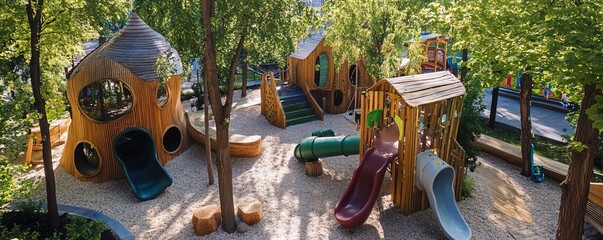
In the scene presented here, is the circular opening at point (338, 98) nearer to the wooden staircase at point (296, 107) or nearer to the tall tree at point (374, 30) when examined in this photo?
the wooden staircase at point (296, 107)

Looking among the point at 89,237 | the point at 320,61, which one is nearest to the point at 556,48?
the point at 89,237

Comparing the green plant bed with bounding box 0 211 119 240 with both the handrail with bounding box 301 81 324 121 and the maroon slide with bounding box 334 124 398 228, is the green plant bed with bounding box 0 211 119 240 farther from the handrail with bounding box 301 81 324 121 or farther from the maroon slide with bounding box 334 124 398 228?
the handrail with bounding box 301 81 324 121

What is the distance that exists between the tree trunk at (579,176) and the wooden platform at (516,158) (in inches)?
185

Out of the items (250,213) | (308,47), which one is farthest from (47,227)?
(308,47)

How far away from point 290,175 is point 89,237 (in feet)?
16.4

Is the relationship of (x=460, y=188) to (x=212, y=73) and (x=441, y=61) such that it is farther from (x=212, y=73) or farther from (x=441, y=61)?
(x=441, y=61)

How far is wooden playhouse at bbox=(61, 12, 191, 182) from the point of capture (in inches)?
406

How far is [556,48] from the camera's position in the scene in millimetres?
5051

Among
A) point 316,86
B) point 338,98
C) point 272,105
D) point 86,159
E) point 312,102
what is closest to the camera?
point 86,159

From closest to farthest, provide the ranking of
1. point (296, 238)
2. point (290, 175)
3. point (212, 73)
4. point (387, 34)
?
1. point (212, 73)
2. point (296, 238)
3. point (290, 175)
4. point (387, 34)

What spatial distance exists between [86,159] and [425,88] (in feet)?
30.3

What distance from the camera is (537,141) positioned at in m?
14.5

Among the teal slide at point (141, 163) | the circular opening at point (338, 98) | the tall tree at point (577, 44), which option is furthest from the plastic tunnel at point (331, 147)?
the circular opening at point (338, 98)

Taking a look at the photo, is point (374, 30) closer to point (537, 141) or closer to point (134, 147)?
point (537, 141)
